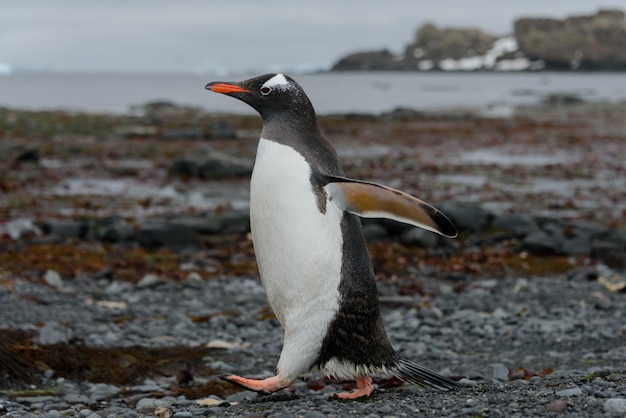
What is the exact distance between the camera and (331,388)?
217 inches

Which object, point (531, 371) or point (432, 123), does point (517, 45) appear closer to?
point (432, 123)

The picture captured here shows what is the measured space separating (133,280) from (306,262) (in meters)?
5.29

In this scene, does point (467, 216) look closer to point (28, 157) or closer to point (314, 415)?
point (314, 415)

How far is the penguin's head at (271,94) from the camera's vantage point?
181 inches

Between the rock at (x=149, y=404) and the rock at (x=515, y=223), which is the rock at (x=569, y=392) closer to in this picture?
the rock at (x=149, y=404)

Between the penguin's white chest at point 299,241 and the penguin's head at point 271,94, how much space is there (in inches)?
11.0

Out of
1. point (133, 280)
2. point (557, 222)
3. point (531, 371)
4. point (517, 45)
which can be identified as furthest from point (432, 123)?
point (517, 45)

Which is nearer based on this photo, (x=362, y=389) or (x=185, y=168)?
(x=362, y=389)

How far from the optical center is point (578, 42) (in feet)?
565

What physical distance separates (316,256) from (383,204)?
0.46 metres

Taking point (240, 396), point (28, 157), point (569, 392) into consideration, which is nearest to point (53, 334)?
point (240, 396)

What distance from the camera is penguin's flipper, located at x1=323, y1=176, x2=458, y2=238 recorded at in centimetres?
416

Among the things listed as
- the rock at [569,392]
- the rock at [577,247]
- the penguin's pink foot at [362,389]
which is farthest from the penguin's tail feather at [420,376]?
the rock at [577,247]

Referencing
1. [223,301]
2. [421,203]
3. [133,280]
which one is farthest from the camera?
[133,280]
